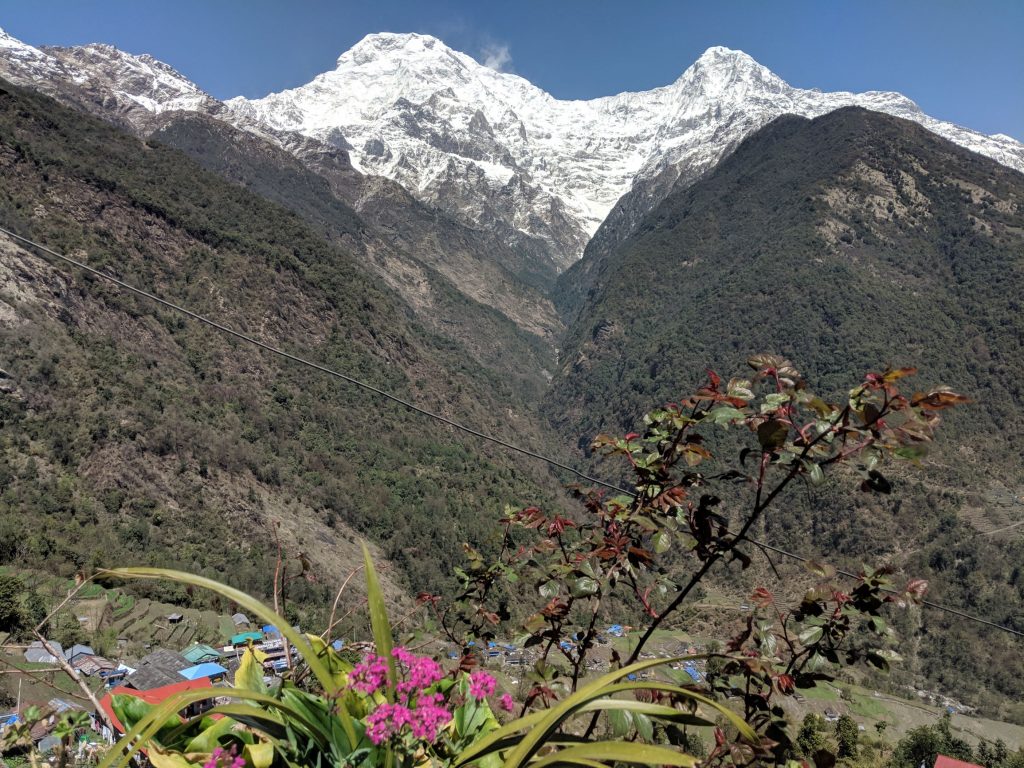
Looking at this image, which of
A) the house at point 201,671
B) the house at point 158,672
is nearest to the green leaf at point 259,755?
the house at point 201,671

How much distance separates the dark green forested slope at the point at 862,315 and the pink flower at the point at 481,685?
55804mm

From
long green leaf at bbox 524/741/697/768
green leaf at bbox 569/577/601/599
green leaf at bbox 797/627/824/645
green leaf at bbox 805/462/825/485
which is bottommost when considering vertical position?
long green leaf at bbox 524/741/697/768

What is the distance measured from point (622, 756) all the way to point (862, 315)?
9936 centimetres

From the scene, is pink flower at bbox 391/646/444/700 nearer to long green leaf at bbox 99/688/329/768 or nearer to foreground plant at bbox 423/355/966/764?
long green leaf at bbox 99/688/329/768

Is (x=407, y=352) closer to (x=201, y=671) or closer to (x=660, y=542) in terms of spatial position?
(x=201, y=671)

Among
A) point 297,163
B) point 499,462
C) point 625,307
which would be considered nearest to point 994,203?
point 625,307

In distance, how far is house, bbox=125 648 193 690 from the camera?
54.3 ft

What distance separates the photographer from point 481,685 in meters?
1.76

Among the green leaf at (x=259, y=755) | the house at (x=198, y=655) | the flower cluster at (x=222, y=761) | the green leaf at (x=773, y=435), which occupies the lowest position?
the house at (x=198, y=655)

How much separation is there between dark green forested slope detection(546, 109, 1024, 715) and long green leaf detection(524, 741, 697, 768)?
56.0 meters

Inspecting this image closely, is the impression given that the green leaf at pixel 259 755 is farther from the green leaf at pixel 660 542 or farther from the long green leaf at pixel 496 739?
the green leaf at pixel 660 542

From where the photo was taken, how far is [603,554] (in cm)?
203

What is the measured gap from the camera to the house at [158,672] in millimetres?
16562

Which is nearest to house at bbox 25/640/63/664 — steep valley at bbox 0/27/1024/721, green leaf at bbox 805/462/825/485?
steep valley at bbox 0/27/1024/721
